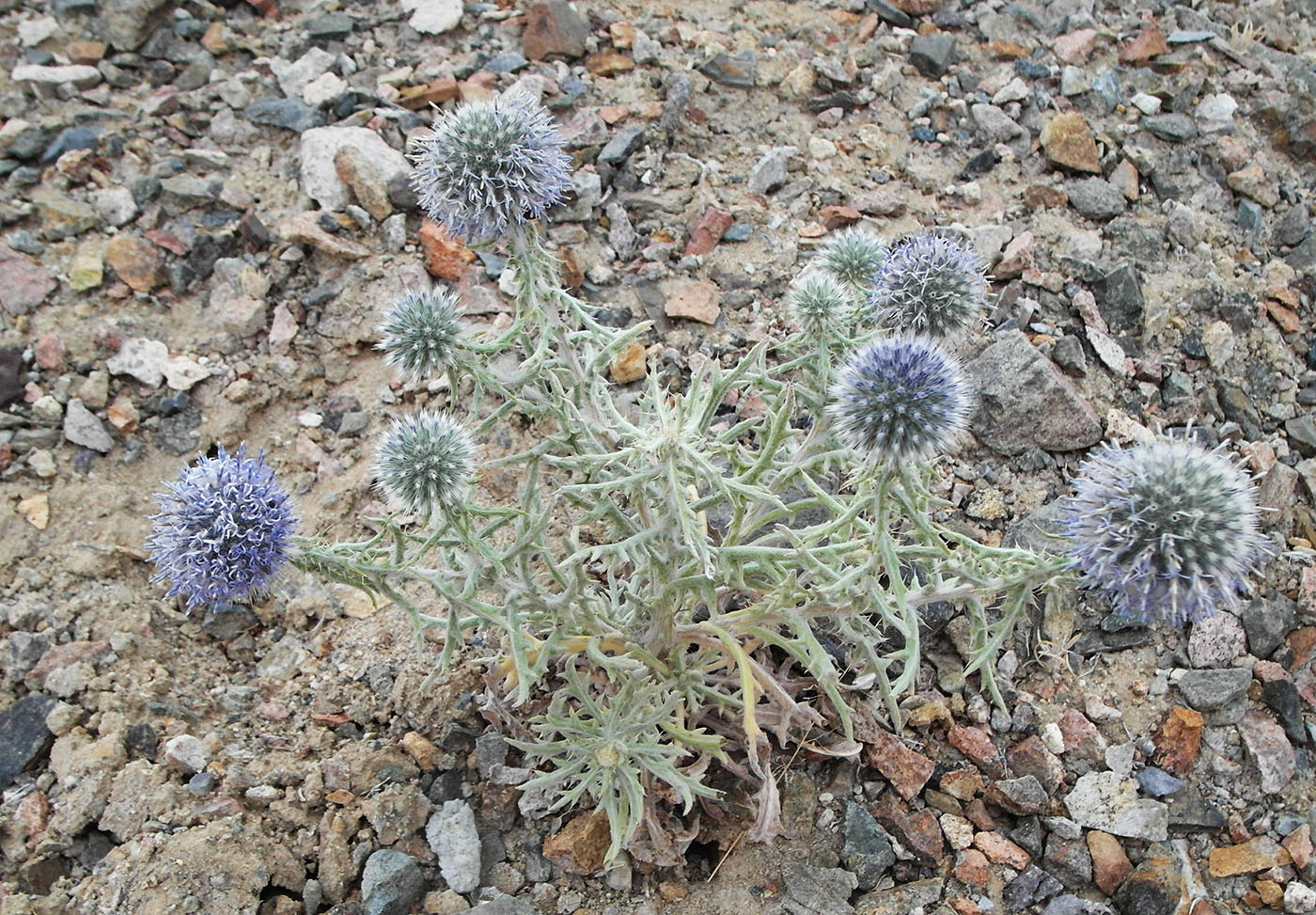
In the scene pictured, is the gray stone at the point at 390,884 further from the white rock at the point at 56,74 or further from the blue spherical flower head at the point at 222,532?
the white rock at the point at 56,74

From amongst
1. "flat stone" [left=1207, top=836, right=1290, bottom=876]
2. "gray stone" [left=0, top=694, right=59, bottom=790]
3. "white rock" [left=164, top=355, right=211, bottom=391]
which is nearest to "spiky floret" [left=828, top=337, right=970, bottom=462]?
"flat stone" [left=1207, top=836, right=1290, bottom=876]

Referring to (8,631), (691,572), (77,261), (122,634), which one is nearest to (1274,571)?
(691,572)

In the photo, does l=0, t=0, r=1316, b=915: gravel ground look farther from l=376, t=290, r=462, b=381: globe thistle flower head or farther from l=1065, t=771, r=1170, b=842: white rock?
l=376, t=290, r=462, b=381: globe thistle flower head

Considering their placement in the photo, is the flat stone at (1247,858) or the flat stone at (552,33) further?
the flat stone at (552,33)

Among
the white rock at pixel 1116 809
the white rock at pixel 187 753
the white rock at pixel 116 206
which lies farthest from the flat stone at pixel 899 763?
the white rock at pixel 116 206

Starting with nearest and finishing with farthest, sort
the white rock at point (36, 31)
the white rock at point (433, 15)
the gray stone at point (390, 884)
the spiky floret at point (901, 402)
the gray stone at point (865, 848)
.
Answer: the spiky floret at point (901, 402)
the gray stone at point (390, 884)
the gray stone at point (865, 848)
the white rock at point (36, 31)
the white rock at point (433, 15)
